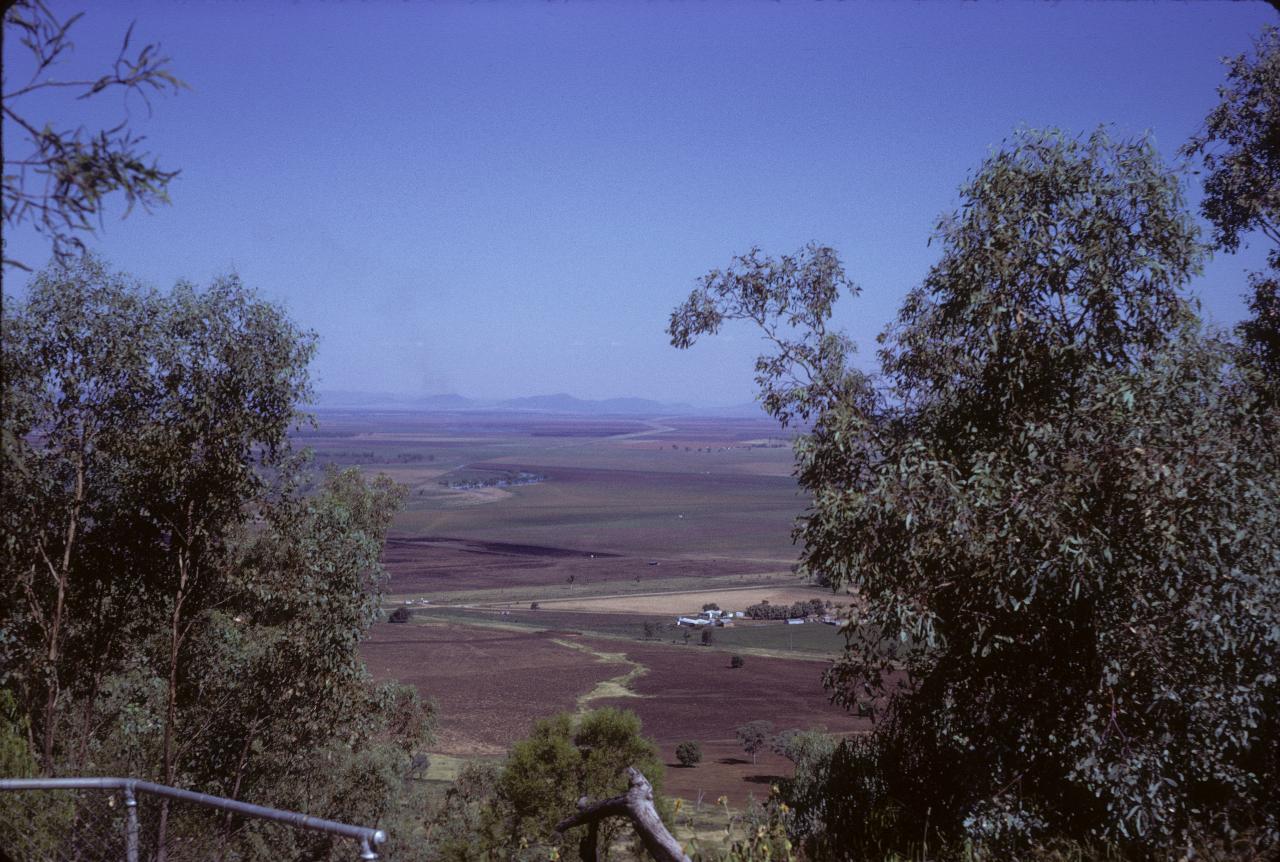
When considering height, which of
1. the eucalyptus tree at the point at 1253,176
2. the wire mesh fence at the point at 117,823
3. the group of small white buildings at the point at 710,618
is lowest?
the group of small white buildings at the point at 710,618

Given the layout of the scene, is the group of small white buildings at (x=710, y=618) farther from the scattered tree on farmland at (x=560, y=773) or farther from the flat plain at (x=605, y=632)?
the scattered tree on farmland at (x=560, y=773)

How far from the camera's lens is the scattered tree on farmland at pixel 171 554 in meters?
12.5

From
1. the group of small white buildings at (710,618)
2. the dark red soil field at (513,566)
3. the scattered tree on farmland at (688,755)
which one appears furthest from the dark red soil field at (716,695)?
the dark red soil field at (513,566)

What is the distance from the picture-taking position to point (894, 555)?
808 cm

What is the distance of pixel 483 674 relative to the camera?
59031mm

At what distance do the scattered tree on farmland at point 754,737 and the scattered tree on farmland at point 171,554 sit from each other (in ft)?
98.2

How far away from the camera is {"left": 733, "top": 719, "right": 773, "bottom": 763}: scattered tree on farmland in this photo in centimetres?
4475

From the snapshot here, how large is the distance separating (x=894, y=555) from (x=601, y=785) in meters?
18.8

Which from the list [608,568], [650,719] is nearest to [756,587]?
[608,568]

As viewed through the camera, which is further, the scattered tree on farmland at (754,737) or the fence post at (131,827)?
the scattered tree on farmland at (754,737)

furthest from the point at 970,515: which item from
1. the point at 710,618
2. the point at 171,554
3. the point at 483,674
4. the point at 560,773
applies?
the point at 710,618

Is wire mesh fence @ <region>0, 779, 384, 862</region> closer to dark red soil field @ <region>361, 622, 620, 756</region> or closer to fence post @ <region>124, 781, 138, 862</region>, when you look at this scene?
fence post @ <region>124, 781, 138, 862</region>

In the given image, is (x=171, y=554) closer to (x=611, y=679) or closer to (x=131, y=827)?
(x=131, y=827)

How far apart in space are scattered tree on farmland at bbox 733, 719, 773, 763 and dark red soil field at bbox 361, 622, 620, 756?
9900 millimetres
